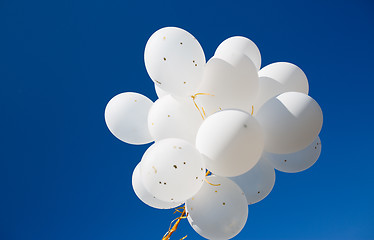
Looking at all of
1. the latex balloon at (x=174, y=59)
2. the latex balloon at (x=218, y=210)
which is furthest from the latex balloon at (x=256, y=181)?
the latex balloon at (x=174, y=59)

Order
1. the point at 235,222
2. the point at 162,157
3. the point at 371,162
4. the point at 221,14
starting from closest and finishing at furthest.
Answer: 1. the point at 162,157
2. the point at 235,222
3. the point at 221,14
4. the point at 371,162

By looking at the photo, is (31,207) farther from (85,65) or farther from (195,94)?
(195,94)

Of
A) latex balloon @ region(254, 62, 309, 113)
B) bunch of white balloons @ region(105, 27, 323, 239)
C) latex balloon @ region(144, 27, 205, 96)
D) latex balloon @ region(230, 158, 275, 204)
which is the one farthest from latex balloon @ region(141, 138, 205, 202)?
latex balloon @ region(254, 62, 309, 113)

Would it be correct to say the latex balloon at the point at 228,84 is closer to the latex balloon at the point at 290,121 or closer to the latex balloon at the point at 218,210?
the latex balloon at the point at 290,121

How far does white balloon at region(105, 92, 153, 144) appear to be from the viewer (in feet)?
4.09

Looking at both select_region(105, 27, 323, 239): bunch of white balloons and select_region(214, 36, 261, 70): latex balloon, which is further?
select_region(214, 36, 261, 70): latex balloon

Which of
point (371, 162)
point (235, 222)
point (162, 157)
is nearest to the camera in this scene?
point (162, 157)

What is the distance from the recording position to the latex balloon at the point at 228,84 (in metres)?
1.02

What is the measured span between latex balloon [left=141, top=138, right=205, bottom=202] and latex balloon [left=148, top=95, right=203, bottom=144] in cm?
16

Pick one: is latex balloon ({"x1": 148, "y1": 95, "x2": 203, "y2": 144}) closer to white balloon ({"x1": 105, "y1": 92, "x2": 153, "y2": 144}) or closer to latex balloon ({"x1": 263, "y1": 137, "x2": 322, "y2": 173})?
white balloon ({"x1": 105, "y1": 92, "x2": 153, "y2": 144})

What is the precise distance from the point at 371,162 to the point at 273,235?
132 cm

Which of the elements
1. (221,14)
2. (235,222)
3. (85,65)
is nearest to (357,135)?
(221,14)

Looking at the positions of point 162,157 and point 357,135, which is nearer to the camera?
point 162,157

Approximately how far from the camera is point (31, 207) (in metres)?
2.88
